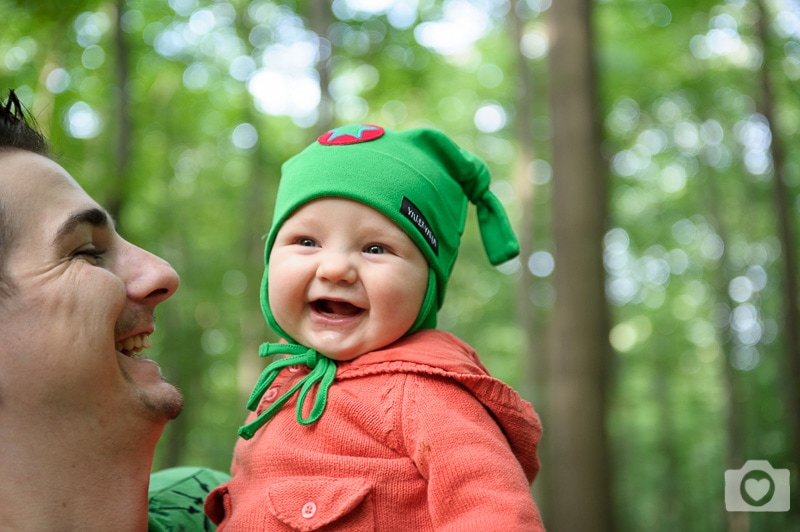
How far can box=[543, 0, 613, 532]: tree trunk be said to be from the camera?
6293 mm

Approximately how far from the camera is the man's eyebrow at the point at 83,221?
1.90 m

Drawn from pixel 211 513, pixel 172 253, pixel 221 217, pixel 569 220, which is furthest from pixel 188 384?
pixel 211 513

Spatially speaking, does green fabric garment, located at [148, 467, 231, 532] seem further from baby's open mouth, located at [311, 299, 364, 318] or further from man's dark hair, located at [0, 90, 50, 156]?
man's dark hair, located at [0, 90, 50, 156]

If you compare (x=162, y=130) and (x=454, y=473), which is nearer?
(x=454, y=473)

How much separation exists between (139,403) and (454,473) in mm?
788

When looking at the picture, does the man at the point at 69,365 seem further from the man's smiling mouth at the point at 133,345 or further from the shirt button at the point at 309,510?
the shirt button at the point at 309,510

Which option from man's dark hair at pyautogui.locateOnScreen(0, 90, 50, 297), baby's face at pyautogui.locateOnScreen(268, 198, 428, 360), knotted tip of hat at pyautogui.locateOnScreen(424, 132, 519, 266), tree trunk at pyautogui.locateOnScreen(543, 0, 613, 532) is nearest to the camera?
man's dark hair at pyautogui.locateOnScreen(0, 90, 50, 297)

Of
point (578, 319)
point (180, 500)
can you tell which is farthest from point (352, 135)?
point (578, 319)

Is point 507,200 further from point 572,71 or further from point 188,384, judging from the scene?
point 572,71

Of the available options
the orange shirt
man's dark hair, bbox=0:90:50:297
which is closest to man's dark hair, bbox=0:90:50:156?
man's dark hair, bbox=0:90:50:297

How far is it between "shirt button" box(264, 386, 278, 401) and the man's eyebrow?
60cm

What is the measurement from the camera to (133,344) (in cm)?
202

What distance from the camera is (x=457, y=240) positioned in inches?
88.2

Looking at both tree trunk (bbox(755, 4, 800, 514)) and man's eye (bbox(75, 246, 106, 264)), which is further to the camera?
tree trunk (bbox(755, 4, 800, 514))
